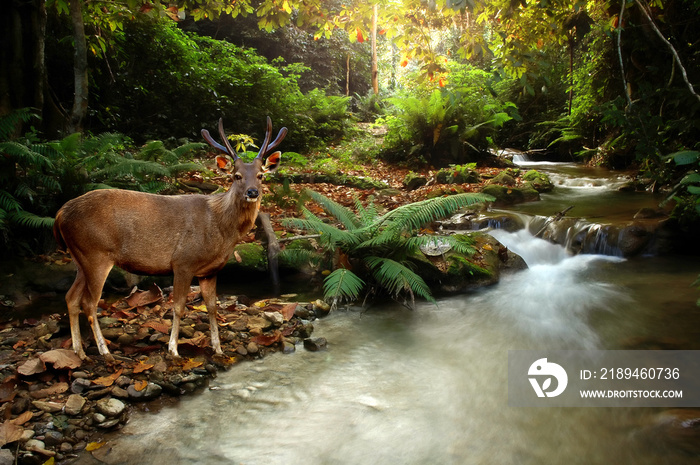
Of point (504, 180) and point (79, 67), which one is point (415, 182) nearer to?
point (504, 180)

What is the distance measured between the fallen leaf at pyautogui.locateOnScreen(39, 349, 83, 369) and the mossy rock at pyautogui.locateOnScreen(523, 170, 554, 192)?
34.5ft

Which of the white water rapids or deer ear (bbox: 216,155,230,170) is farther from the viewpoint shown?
deer ear (bbox: 216,155,230,170)

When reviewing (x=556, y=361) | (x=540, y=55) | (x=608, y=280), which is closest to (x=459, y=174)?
(x=608, y=280)

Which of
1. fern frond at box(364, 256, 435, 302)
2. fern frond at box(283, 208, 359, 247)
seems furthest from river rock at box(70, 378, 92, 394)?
fern frond at box(364, 256, 435, 302)

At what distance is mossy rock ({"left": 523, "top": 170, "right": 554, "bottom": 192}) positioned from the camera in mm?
10758

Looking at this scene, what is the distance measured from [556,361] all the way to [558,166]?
1208 centimetres

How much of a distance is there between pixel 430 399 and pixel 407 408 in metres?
0.27

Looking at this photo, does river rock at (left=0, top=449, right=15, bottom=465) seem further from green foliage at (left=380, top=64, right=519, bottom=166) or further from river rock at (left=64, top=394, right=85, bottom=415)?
green foliage at (left=380, top=64, right=519, bottom=166)

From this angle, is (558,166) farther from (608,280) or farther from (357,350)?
(357,350)

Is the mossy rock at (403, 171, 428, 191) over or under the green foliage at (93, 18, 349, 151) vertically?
under

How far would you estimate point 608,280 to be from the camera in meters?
6.16

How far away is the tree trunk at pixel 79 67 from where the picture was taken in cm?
609

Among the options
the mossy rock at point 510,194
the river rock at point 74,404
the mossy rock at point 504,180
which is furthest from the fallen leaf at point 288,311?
the mossy rock at point 504,180

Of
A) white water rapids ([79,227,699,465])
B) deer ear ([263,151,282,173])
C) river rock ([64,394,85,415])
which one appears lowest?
white water rapids ([79,227,699,465])
